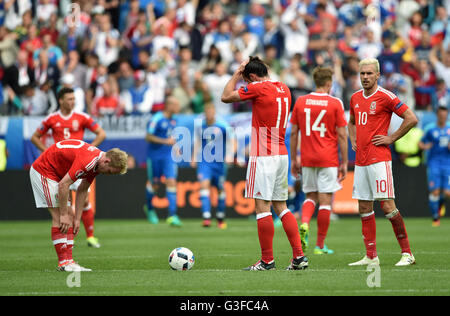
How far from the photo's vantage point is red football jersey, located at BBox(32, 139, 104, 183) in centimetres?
945

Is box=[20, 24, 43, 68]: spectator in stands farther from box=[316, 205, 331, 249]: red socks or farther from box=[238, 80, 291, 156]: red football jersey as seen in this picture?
box=[238, 80, 291, 156]: red football jersey

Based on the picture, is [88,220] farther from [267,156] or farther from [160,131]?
[160,131]

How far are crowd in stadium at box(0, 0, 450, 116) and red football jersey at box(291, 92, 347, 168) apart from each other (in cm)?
849

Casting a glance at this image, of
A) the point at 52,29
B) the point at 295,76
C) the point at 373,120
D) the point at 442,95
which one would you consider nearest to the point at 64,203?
the point at 373,120

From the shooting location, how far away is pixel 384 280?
341 inches

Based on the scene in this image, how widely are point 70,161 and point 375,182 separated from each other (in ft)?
12.6

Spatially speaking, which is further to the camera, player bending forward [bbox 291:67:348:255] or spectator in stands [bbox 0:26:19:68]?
spectator in stands [bbox 0:26:19:68]

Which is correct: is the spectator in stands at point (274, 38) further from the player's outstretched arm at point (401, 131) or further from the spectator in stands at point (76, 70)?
the player's outstretched arm at point (401, 131)

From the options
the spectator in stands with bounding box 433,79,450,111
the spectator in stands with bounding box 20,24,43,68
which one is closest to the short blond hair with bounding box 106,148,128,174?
the spectator in stands with bounding box 433,79,450,111

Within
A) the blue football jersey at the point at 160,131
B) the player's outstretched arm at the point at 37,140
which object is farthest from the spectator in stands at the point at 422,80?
the player's outstretched arm at the point at 37,140

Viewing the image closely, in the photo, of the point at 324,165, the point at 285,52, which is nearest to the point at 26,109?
the point at 285,52

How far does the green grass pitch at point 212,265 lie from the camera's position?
8.16 m

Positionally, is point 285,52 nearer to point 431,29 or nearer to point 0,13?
point 431,29

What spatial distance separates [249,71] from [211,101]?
459 inches
